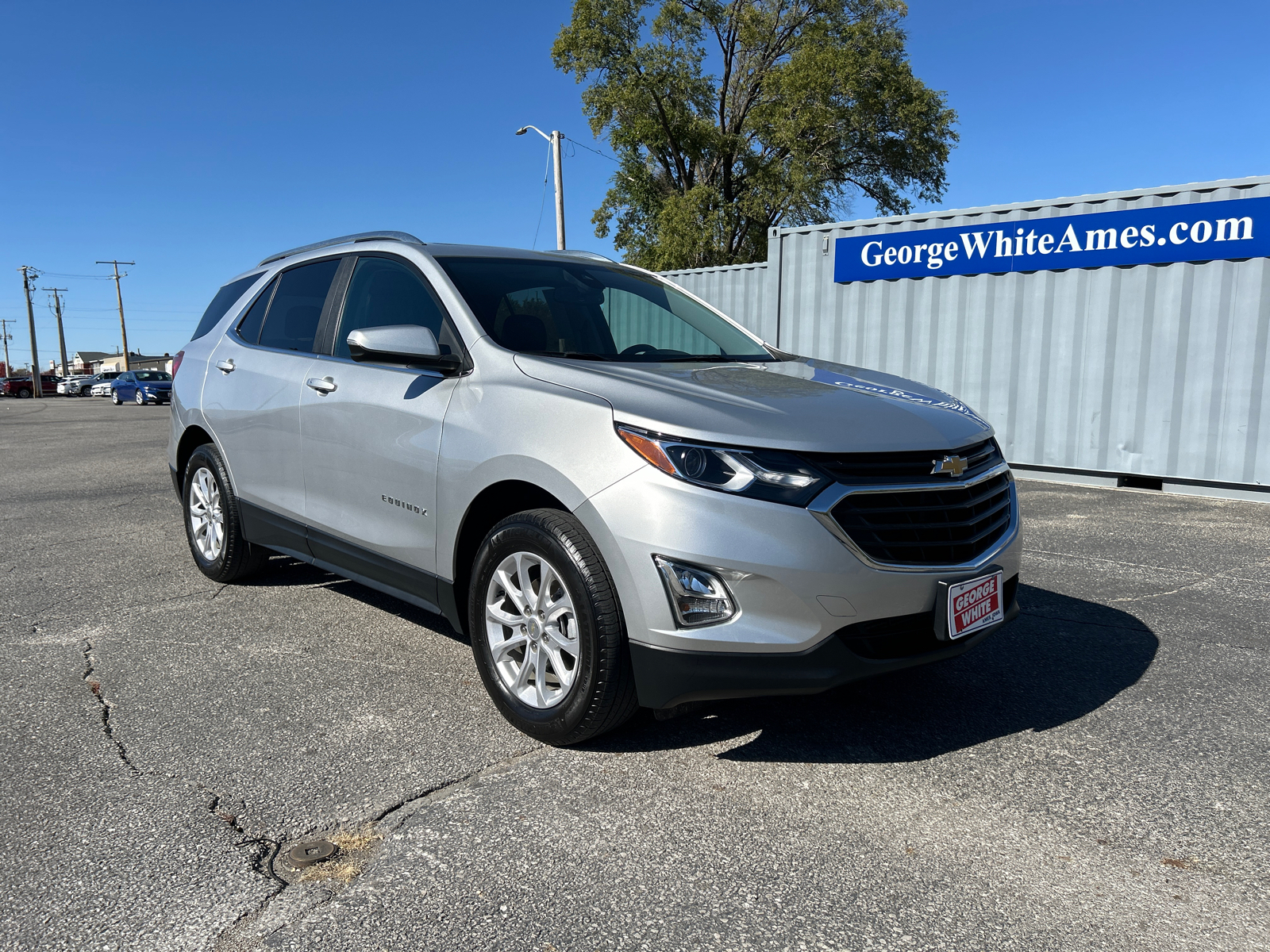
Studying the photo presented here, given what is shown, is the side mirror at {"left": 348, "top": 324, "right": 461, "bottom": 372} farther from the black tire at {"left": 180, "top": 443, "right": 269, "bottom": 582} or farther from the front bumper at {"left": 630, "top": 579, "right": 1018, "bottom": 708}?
the black tire at {"left": 180, "top": 443, "right": 269, "bottom": 582}

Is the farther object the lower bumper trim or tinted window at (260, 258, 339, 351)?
tinted window at (260, 258, 339, 351)

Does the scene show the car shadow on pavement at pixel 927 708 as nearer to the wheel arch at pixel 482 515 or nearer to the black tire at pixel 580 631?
the black tire at pixel 580 631

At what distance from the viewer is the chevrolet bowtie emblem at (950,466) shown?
115 inches

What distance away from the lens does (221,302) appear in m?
5.48

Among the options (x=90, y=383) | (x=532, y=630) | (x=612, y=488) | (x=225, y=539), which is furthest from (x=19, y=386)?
(x=612, y=488)

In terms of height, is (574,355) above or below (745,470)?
above

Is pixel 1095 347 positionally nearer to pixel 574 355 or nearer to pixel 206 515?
pixel 574 355

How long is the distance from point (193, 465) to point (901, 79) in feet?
90.8

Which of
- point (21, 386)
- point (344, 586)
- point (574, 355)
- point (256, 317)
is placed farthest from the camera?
point (21, 386)

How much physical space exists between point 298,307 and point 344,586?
1582mm

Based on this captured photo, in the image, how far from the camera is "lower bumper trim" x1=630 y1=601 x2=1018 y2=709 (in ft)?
8.80

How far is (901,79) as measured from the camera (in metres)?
27.9

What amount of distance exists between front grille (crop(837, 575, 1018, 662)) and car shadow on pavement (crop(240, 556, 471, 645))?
208cm

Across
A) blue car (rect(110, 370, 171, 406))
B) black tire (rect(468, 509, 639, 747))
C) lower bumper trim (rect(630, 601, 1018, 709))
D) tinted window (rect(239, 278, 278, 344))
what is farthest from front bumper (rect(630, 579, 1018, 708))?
blue car (rect(110, 370, 171, 406))
